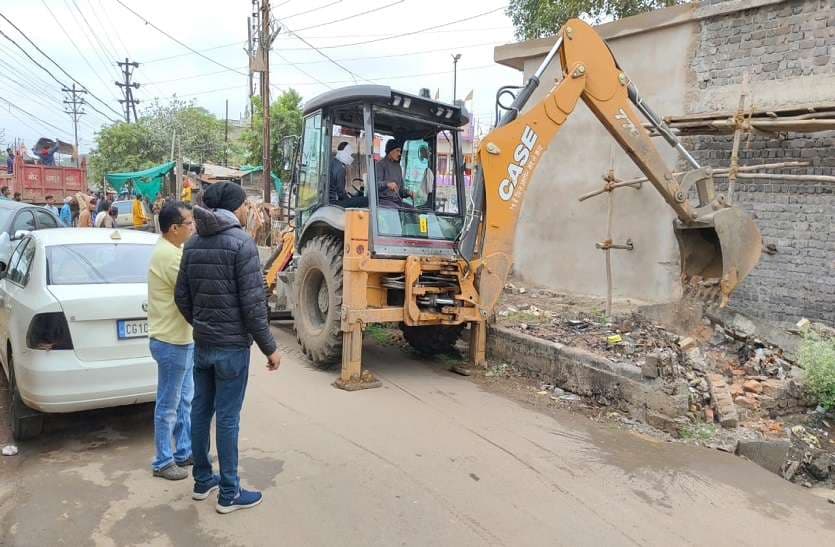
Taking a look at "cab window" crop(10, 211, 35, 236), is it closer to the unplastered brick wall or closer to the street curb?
the street curb

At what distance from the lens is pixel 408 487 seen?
3.68 meters

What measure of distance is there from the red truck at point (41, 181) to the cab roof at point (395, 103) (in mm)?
19951

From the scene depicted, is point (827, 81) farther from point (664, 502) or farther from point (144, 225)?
point (144, 225)

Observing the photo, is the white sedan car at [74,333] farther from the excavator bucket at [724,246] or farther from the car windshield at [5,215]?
the excavator bucket at [724,246]

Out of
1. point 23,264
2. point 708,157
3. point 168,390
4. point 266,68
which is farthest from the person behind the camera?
point 266,68

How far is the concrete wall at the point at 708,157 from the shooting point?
23.2 feet

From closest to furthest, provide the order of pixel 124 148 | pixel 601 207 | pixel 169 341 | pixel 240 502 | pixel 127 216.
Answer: pixel 240 502, pixel 169 341, pixel 601 207, pixel 127 216, pixel 124 148

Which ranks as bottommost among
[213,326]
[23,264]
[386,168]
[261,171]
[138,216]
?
[213,326]

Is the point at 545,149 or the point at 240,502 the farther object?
the point at 545,149

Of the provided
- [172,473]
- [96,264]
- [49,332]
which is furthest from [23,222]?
[172,473]

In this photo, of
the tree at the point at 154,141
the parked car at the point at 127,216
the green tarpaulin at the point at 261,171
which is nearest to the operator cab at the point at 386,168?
the parked car at the point at 127,216

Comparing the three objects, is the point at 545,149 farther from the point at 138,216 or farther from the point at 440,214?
the point at 138,216

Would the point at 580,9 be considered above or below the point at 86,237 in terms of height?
above

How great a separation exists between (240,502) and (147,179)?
874 inches
